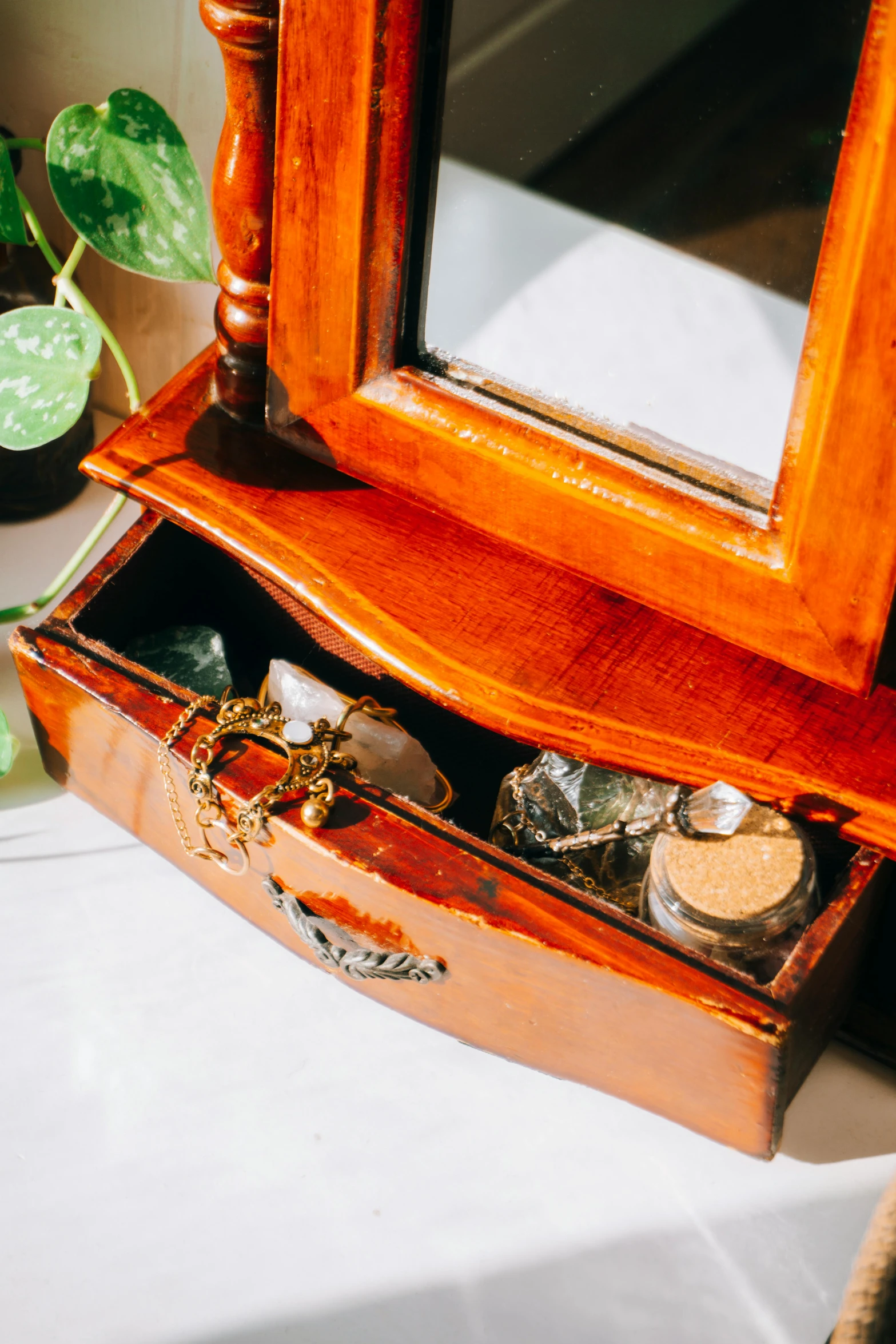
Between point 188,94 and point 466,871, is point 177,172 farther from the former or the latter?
point 466,871

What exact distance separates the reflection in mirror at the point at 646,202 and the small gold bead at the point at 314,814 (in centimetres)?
26

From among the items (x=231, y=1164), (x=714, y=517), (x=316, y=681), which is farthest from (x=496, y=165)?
(x=231, y=1164)

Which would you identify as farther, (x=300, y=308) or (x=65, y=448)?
(x=65, y=448)

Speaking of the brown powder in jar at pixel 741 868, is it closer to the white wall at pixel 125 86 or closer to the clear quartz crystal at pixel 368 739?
the clear quartz crystal at pixel 368 739

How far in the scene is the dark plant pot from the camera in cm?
106

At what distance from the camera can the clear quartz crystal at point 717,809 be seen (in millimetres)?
662

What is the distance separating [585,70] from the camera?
580 mm

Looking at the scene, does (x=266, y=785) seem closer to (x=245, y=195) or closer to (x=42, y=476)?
(x=245, y=195)

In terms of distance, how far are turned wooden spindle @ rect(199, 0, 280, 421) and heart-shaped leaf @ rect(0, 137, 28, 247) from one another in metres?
0.15

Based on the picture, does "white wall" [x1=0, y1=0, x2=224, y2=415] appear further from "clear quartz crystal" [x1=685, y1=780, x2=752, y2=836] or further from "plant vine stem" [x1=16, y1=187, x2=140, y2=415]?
"clear quartz crystal" [x1=685, y1=780, x2=752, y2=836]

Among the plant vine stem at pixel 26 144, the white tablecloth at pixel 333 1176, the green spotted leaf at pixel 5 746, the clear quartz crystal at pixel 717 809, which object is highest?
the plant vine stem at pixel 26 144

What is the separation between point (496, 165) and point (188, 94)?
0.42m

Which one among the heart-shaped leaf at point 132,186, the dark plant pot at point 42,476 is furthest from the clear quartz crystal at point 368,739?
the dark plant pot at point 42,476

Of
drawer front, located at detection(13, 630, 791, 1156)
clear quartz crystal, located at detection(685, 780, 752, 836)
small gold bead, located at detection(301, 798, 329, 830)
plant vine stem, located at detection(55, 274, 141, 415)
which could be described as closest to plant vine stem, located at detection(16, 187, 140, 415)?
plant vine stem, located at detection(55, 274, 141, 415)
